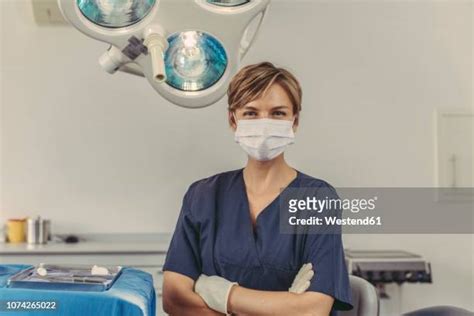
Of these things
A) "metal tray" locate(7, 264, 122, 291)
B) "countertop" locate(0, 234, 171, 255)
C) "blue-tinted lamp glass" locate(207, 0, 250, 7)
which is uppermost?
"blue-tinted lamp glass" locate(207, 0, 250, 7)

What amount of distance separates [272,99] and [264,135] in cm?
8

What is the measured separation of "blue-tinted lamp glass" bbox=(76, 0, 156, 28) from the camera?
0.82 m

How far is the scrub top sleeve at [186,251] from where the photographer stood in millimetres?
1105

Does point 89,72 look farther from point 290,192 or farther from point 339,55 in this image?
point 290,192

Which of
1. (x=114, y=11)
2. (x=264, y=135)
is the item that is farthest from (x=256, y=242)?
(x=114, y=11)

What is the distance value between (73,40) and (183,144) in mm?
668

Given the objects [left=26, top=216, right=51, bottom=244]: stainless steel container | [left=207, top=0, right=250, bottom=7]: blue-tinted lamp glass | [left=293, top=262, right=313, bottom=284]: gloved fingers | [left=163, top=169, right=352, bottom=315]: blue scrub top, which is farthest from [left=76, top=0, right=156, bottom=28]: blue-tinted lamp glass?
[left=26, top=216, right=51, bottom=244]: stainless steel container

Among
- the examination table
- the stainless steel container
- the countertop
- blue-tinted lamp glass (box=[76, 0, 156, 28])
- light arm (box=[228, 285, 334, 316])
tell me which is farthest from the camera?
the stainless steel container

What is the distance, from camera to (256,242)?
1.11m

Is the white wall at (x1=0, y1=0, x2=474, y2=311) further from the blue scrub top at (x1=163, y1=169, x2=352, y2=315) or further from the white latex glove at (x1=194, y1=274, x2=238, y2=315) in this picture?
the white latex glove at (x1=194, y1=274, x2=238, y2=315)

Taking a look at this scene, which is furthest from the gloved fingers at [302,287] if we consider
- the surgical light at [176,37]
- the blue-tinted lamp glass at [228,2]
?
the blue-tinted lamp glass at [228,2]

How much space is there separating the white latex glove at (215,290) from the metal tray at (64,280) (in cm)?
24

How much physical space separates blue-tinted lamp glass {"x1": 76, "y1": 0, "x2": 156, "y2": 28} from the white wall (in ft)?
4.38

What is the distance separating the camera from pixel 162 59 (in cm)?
83
